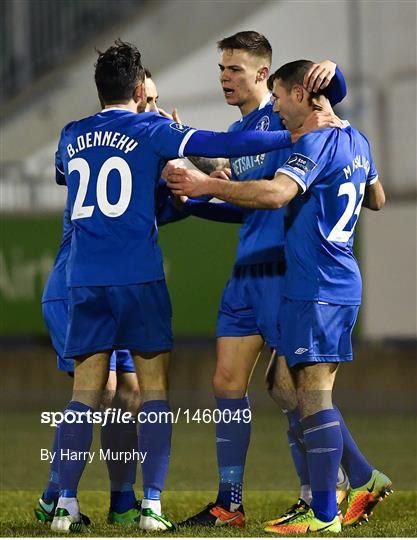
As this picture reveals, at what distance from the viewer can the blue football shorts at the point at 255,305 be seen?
5.05 metres

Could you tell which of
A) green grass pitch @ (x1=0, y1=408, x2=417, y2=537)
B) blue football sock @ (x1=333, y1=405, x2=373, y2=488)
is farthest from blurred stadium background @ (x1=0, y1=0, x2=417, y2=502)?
blue football sock @ (x1=333, y1=405, x2=373, y2=488)

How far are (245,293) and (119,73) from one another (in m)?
1.01

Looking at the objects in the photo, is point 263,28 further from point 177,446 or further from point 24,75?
point 177,446

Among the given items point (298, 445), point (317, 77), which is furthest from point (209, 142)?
point (298, 445)

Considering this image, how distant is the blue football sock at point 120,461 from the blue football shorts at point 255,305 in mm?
538

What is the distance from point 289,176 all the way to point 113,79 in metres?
0.76

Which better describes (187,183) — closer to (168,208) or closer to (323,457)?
(168,208)

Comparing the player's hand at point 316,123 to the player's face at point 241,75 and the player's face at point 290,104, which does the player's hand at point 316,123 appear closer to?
the player's face at point 290,104

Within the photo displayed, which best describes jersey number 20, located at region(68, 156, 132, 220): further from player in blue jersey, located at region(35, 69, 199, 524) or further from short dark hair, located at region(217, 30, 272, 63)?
short dark hair, located at region(217, 30, 272, 63)

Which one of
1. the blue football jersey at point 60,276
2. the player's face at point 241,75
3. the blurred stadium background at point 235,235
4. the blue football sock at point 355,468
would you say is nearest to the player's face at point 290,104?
the player's face at point 241,75

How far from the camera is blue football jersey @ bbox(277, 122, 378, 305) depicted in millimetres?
4680

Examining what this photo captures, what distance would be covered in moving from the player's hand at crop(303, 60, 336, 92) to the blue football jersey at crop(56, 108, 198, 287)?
47 cm

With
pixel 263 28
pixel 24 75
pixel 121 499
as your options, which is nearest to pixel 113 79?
pixel 121 499

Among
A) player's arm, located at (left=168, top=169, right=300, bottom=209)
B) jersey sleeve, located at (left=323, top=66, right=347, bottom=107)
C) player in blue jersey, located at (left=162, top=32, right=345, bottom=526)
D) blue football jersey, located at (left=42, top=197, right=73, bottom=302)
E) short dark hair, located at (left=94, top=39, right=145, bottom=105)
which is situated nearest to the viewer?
player's arm, located at (left=168, top=169, right=300, bottom=209)
